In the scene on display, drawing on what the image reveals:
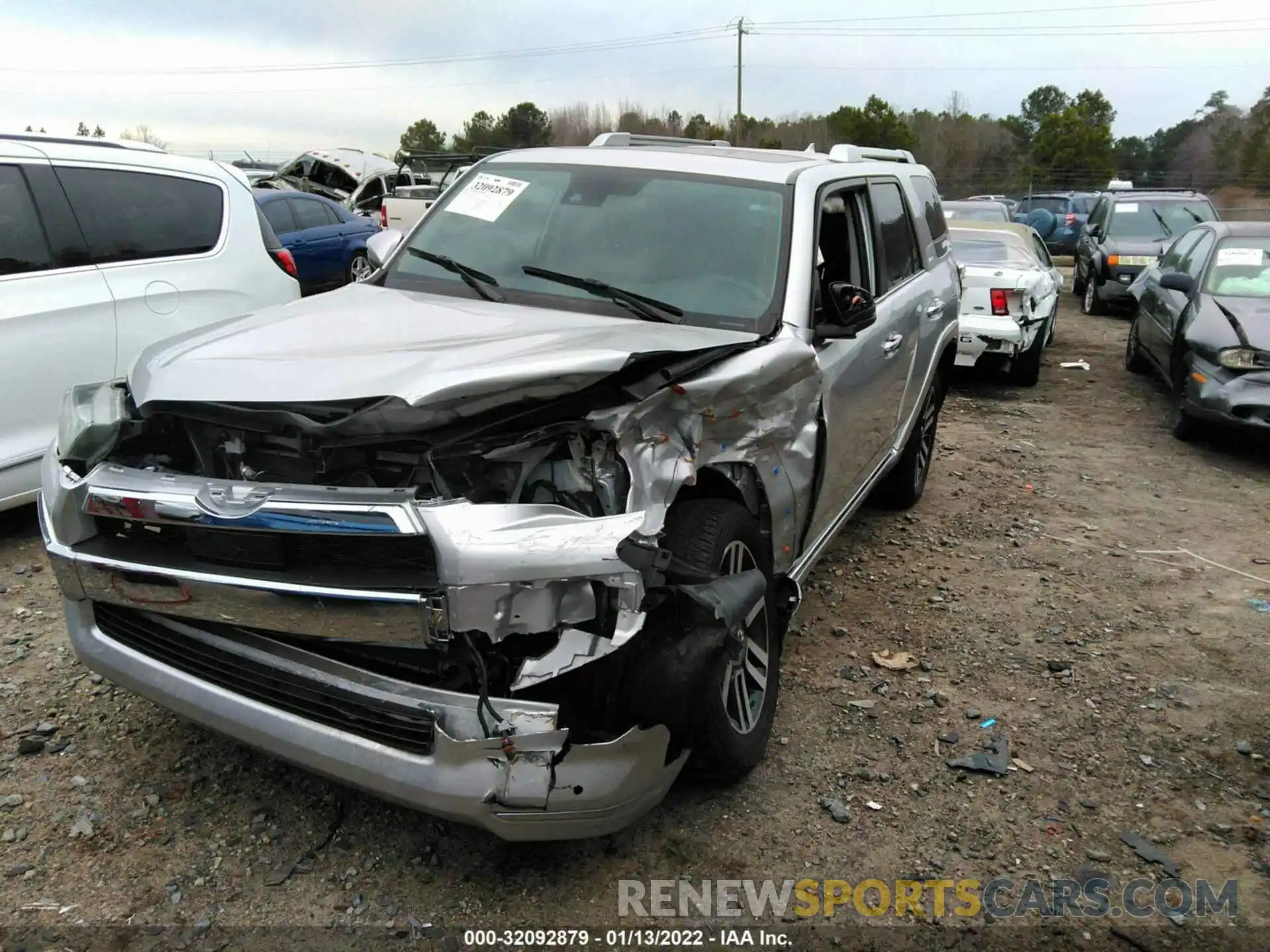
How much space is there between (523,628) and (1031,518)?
14.6 feet

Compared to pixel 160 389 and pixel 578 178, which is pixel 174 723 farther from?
pixel 578 178

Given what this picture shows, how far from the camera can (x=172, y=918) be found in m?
2.49

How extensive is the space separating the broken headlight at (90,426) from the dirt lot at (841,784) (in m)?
1.02

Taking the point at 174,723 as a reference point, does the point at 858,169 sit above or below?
above

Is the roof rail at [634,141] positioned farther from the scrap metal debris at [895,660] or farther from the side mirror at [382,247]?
the scrap metal debris at [895,660]

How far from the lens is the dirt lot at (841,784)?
2.62 m

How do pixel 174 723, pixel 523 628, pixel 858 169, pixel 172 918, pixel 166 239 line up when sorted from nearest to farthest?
pixel 523 628 → pixel 172 918 → pixel 174 723 → pixel 858 169 → pixel 166 239

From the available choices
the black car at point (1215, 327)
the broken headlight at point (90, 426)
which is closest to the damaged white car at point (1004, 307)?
A: the black car at point (1215, 327)

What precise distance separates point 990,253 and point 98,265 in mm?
8029

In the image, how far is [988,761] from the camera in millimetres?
3363

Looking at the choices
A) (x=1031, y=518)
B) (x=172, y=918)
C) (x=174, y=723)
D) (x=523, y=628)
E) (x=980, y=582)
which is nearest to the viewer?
(x=523, y=628)

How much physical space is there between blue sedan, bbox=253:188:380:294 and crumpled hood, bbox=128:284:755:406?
29.9 feet

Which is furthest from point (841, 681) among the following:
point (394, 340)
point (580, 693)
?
point (394, 340)

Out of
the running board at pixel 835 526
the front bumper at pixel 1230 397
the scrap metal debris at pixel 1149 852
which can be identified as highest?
the running board at pixel 835 526
